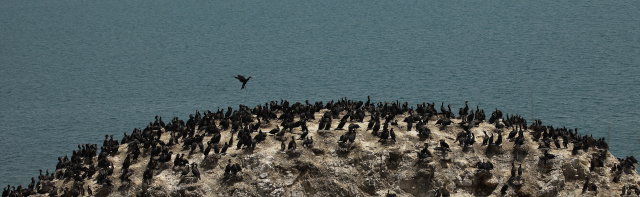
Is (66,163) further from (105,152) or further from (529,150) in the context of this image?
(529,150)

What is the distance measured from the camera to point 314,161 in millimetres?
72500

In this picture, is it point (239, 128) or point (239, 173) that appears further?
point (239, 128)

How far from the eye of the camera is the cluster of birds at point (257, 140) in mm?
72000

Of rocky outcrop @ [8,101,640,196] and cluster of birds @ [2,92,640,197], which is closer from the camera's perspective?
rocky outcrop @ [8,101,640,196]

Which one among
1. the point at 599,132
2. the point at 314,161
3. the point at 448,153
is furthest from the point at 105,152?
the point at 599,132

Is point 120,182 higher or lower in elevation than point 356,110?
lower

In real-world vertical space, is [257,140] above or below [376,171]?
above

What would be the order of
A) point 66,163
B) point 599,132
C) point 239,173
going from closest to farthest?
point 239,173 → point 66,163 → point 599,132

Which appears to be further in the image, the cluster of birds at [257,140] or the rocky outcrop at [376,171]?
the cluster of birds at [257,140]

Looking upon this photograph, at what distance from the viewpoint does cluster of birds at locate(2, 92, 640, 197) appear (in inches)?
2835

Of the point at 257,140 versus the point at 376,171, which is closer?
the point at 257,140

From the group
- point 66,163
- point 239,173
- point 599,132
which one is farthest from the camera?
point 599,132

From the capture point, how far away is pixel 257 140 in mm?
73125

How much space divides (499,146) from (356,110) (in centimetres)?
1110
